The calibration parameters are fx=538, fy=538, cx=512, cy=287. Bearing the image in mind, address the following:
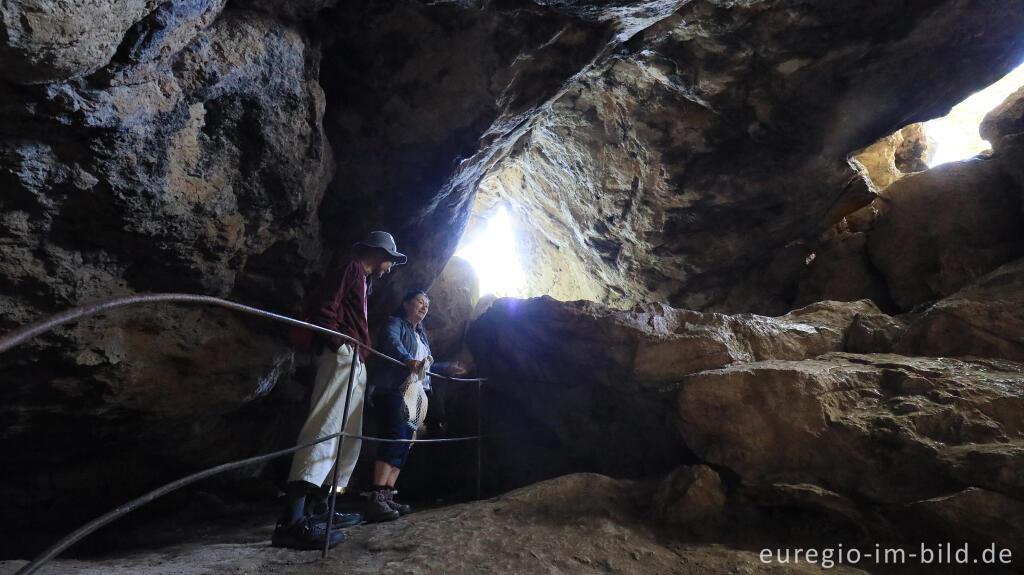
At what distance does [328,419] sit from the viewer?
326 cm

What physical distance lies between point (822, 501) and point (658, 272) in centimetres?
520

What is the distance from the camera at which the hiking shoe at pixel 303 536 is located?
2.93 meters

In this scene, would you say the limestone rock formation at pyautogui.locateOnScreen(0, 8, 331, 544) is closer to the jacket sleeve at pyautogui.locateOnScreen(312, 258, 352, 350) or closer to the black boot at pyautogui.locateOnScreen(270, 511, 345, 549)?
the jacket sleeve at pyautogui.locateOnScreen(312, 258, 352, 350)

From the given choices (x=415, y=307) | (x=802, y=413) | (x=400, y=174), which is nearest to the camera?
(x=802, y=413)

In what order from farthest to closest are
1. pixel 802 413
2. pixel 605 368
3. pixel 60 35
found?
pixel 605 368, pixel 802 413, pixel 60 35

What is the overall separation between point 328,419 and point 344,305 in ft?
2.57

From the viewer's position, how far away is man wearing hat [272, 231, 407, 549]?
3062 millimetres

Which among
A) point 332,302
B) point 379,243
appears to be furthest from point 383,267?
point 332,302

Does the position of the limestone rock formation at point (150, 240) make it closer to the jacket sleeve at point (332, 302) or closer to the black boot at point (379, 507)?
the jacket sleeve at point (332, 302)

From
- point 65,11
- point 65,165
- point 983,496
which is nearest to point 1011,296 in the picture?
point 983,496

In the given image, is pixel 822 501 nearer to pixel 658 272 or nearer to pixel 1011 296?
pixel 1011 296

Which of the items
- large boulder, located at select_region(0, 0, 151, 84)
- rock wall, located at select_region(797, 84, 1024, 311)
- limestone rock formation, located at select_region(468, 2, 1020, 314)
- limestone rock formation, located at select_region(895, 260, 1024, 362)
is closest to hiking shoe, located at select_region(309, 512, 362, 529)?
large boulder, located at select_region(0, 0, 151, 84)

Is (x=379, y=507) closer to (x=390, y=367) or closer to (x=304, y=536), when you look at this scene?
(x=304, y=536)

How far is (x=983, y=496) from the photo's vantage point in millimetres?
2430
